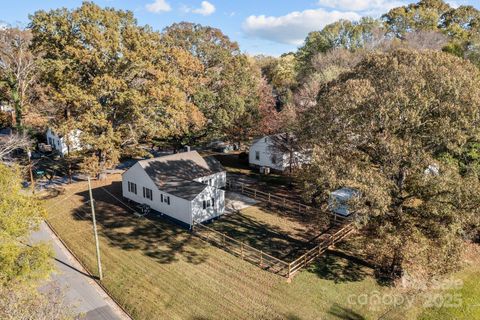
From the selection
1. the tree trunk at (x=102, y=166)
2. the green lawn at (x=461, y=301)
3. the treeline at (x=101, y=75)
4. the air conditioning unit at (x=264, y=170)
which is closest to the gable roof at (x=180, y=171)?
the treeline at (x=101, y=75)

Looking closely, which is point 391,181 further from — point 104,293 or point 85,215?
point 85,215

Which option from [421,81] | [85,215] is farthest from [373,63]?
[85,215]

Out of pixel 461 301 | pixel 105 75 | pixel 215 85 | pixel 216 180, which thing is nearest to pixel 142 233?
pixel 216 180

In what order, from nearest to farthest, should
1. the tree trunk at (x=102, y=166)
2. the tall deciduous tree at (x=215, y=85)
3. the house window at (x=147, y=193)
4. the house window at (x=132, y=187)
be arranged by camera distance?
1. the house window at (x=147, y=193)
2. the house window at (x=132, y=187)
3. the tree trunk at (x=102, y=166)
4. the tall deciduous tree at (x=215, y=85)

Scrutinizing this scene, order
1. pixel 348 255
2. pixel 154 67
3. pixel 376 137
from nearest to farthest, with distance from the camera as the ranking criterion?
1. pixel 376 137
2. pixel 348 255
3. pixel 154 67

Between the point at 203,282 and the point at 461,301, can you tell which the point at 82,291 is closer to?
the point at 203,282

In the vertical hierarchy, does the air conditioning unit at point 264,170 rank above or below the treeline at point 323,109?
below

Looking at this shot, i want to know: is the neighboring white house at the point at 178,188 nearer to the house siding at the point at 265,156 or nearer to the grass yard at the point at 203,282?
the grass yard at the point at 203,282
